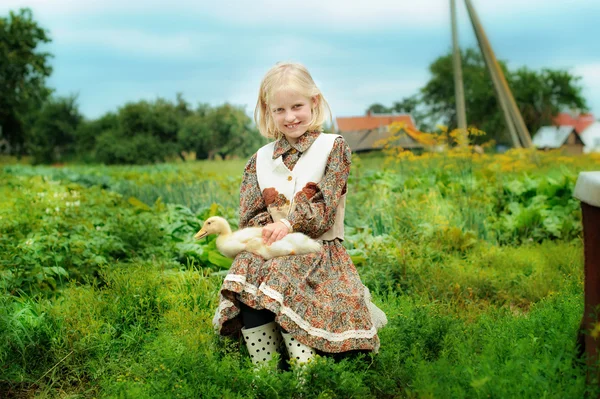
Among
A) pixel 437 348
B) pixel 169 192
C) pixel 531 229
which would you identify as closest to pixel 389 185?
pixel 531 229

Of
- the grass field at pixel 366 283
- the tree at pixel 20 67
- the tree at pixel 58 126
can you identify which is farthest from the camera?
the tree at pixel 58 126

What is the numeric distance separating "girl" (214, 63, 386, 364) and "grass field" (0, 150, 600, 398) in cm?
15

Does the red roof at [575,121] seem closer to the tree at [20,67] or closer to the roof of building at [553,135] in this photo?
the roof of building at [553,135]

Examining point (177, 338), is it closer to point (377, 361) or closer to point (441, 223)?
point (377, 361)

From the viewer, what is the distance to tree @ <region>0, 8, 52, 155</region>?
1153 inches

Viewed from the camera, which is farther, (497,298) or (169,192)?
(169,192)

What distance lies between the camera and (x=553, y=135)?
131ft

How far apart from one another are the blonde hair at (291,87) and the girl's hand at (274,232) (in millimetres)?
551

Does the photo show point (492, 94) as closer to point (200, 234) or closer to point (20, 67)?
point (20, 67)

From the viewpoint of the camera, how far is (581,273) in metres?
4.90

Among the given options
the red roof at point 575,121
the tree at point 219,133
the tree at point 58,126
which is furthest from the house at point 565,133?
the tree at point 58,126

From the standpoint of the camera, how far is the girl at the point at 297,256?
2893mm

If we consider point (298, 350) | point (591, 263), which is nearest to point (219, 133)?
point (298, 350)

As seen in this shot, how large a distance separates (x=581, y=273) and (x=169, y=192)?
19.8 feet
